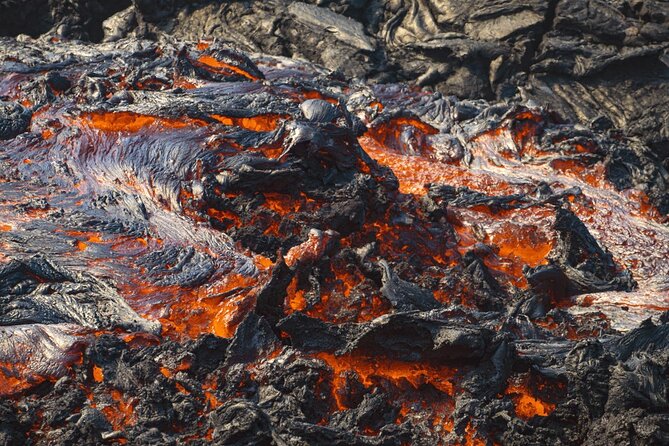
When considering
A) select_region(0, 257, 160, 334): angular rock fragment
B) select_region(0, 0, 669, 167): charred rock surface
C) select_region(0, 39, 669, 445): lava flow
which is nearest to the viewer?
select_region(0, 39, 669, 445): lava flow

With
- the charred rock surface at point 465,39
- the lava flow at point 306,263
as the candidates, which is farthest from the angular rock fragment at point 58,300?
the charred rock surface at point 465,39

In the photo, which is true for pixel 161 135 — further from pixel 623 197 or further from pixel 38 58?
pixel 623 197

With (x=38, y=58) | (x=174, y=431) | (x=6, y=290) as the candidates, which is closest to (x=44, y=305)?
(x=6, y=290)

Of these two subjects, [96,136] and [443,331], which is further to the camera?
[96,136]

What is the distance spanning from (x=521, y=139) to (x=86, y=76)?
235 inches

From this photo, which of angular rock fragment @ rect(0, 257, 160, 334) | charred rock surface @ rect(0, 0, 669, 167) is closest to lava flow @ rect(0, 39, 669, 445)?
angular rock fragment @ rect(0, 257, 160, 334)

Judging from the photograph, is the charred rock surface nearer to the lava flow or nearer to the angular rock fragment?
the lava flow

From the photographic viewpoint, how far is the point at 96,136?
871cm

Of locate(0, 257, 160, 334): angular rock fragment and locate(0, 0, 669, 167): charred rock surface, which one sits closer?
locate(0, 257, 160, 334): angular rock fragment

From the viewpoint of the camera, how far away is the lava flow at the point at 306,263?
16.6ft

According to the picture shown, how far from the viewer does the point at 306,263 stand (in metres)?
6.76

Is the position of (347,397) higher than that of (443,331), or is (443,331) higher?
(443,331)

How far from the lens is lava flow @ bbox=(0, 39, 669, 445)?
505cm

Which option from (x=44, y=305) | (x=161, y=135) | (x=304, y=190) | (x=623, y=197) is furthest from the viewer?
(x=623, y=197)
